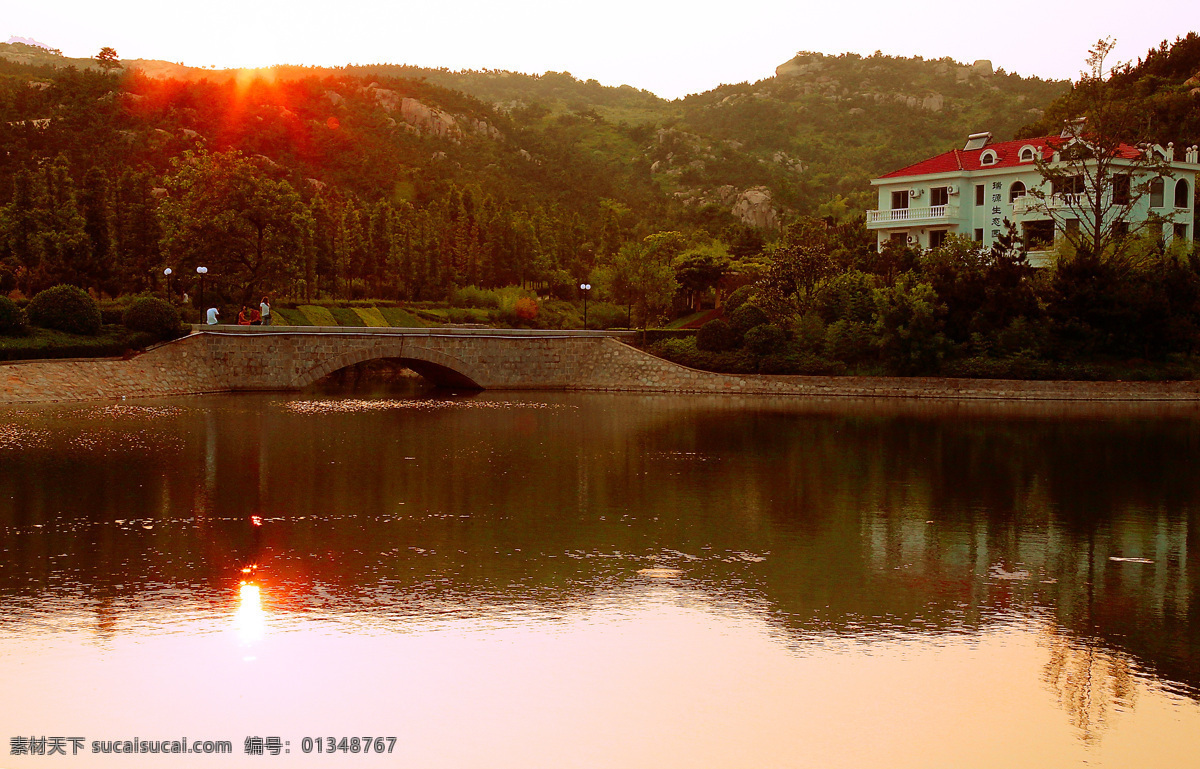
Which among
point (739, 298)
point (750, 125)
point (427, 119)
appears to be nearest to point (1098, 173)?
point (739, 298)

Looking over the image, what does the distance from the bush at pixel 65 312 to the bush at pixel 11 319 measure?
3.64 feet

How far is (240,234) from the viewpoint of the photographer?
53000 mm

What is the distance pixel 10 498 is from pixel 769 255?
192 feet

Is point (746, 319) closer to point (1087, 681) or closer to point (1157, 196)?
point (1157, 196)

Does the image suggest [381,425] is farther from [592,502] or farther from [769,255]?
[769,255]

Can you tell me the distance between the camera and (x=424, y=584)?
44.5 ft

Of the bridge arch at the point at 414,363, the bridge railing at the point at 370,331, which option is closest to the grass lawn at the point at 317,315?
the bridge arch at the point at 414,363

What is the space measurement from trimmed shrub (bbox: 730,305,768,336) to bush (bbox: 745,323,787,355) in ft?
2.57

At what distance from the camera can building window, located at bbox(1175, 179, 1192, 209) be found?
5934 centimetres

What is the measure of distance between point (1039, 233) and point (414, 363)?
1359 inches

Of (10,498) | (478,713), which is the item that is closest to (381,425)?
(10,498)

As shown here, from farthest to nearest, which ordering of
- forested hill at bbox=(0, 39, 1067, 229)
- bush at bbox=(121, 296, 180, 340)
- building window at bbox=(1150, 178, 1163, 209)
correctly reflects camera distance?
forested hill at bbox=(0, 39, 1067, 229) < building window at bbox=(1150, 178, 1163, 209) < bush at bbox=(121, 296, 180, 340)

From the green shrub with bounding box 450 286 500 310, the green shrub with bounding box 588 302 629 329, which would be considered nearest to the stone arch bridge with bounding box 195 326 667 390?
the green shrub with bounding box 588 302 629 329

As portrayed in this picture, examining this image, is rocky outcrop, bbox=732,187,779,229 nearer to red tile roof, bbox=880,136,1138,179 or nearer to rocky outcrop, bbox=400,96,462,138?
rocky outcrop, bbox=400,96,462,138
